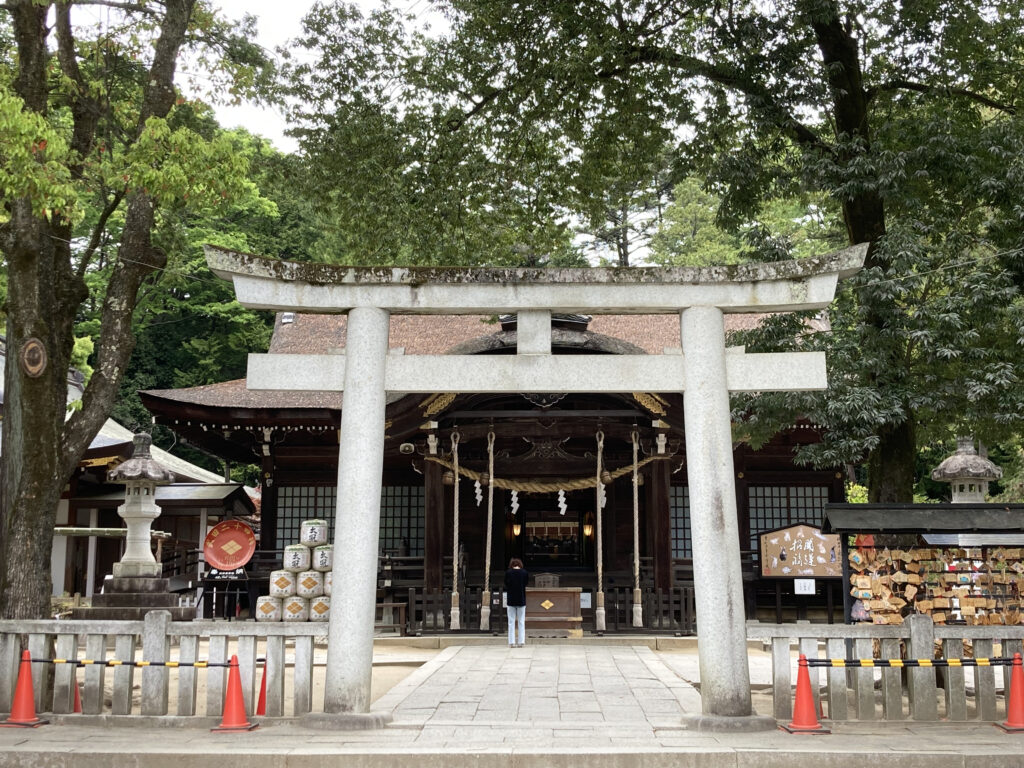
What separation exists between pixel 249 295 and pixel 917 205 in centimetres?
820

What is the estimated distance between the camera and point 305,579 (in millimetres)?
16906

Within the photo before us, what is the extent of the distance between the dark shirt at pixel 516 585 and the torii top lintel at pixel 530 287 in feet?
24.8

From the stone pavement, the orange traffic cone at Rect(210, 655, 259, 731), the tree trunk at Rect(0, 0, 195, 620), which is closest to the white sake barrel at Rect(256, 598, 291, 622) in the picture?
the tree trunk at Rect(0, 0, 195, 620)

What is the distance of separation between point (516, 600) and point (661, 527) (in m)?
3.51

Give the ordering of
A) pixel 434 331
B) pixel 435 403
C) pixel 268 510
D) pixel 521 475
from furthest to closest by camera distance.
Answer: pixel 434 331 < pixel 268 510 < pixel 521 475 < pixel 435 403

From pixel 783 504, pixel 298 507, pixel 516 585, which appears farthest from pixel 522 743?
pixel 783 504

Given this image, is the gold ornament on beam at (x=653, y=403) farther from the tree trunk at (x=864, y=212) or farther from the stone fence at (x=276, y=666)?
the stone fence at (x=276, y=666)

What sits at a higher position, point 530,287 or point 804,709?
point 530,287

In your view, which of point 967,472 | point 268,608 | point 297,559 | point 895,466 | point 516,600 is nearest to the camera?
point 895,466

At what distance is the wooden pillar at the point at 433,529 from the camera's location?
17891 millimetres

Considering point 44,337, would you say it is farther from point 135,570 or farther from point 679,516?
point 679,516

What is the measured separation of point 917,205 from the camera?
11984 millimetres

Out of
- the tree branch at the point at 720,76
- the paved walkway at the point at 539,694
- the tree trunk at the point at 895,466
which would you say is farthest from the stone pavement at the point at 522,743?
the tree branch at the point at 720,76

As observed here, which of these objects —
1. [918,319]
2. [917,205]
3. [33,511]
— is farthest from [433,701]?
[917,205]
